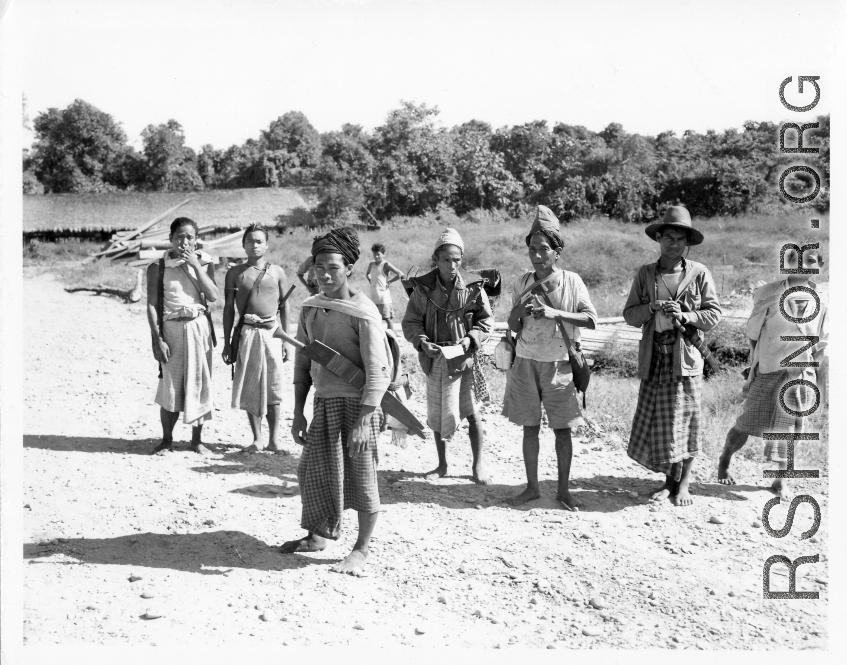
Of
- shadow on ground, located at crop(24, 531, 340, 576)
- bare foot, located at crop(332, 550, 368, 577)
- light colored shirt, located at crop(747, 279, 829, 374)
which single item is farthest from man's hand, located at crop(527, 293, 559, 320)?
shadow on ground, located at crop(24, 531, 340, 576)

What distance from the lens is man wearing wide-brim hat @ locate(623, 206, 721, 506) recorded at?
508cm

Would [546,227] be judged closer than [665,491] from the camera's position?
Yes

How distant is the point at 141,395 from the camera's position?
25.9ft

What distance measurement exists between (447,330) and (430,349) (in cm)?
20

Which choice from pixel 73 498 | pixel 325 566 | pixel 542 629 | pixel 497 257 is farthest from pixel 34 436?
pixel 497 257

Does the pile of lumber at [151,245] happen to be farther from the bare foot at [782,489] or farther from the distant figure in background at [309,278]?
the bare foot at [782,489]

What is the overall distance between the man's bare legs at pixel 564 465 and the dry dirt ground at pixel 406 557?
0.13m

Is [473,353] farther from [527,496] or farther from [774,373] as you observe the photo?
[774,373]

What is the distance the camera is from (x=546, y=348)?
5074 millimetres

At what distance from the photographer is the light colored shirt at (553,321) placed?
505 centimetres

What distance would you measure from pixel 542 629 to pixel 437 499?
5.38 ft

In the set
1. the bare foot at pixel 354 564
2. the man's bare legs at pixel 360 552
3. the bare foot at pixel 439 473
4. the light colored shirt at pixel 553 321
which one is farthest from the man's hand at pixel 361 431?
the bare foot at pixel 439 473

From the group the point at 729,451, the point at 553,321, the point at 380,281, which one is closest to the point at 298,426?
the point at 553,321

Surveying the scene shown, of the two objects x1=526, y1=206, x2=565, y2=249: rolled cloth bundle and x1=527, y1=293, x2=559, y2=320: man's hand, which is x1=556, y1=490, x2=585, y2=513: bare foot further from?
x1=526, y1=206, x2=565, y2=249: rolled cloth bundle
